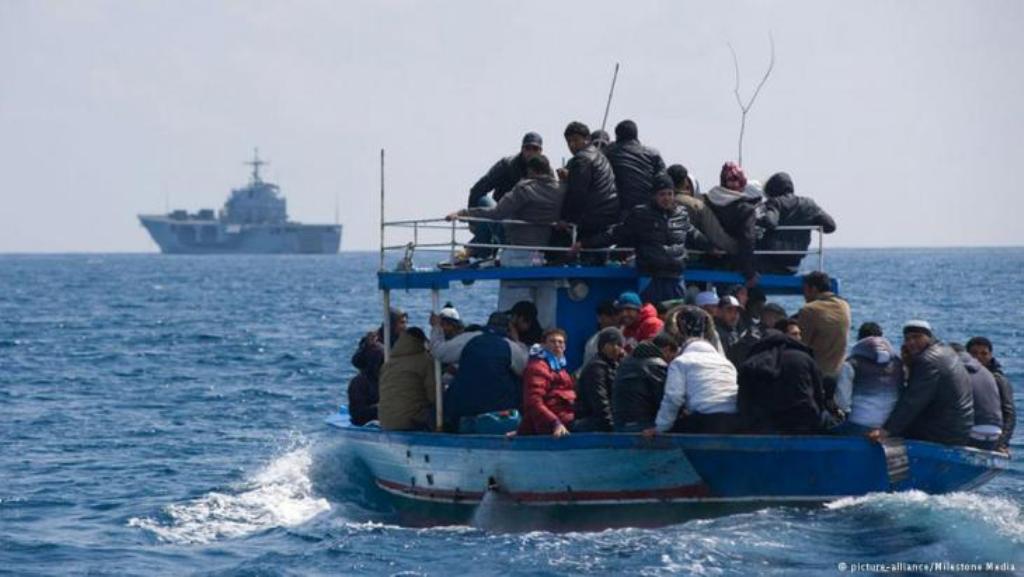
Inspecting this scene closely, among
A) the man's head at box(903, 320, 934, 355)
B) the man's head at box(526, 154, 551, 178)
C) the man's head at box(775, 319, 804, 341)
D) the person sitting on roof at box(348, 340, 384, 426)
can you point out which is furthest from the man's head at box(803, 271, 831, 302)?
the person sitting on roof at box(348, 340, 384, 426)

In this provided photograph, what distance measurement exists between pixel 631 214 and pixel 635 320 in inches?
→ 47.6

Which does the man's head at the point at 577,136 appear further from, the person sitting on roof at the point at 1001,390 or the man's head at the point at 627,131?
the person sitting on roof at the point at 1001,390

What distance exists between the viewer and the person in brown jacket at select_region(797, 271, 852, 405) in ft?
53.8

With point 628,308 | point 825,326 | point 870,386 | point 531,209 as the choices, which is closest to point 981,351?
point 825,326

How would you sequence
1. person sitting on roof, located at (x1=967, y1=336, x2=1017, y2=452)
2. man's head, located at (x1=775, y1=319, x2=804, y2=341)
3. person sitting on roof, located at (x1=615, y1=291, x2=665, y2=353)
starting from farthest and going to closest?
person sitting on roof, located at (x1=615, y1=291, x2=665, y2=353)
person sitting on roof, located at (x1=967, y1=336, x2=1017, y2=452)
man's head, located at (x1=775, y1=319, x2=804, y2=341)

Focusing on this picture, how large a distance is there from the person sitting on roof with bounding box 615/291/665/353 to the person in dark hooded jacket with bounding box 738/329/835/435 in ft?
4.81

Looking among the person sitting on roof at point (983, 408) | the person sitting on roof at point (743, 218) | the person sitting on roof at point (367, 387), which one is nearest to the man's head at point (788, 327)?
the person sitting on roof at point (983, 408)

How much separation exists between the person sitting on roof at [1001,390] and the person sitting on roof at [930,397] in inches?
31.2

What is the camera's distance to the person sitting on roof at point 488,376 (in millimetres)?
16719

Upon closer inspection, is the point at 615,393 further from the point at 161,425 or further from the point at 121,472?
the point at 161,425

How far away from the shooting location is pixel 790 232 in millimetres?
18828

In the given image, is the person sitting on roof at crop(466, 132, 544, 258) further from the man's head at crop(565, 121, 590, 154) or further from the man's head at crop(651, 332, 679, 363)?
the man's head at crop(651, 332, 679, 363)

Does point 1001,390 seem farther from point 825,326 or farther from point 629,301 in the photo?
point 629,301

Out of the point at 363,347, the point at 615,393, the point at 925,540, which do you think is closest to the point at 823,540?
the point at 925,540
